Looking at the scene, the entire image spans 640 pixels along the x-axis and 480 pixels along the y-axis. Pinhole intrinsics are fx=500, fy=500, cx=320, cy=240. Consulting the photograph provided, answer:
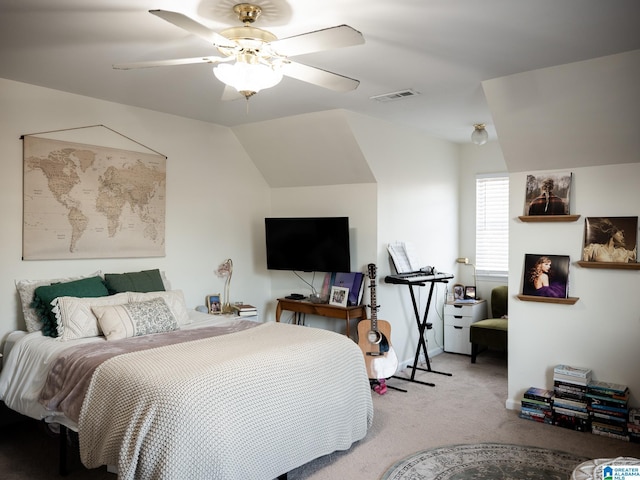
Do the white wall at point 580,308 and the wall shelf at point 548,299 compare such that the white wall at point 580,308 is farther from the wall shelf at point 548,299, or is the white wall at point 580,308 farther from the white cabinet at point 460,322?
the white cabinet at point 460,322

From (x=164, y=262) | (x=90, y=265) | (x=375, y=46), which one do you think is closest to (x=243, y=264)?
(x=164, y=262)

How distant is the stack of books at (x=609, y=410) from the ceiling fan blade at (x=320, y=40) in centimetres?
287

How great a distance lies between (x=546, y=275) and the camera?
376 centimetres

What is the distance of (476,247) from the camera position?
5.99 metres

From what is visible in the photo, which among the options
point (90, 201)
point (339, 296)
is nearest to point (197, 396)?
point (90, 201)

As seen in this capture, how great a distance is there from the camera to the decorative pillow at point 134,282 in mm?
3794

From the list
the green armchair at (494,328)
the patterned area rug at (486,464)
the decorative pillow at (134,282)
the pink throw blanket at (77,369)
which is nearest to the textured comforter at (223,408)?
the pink throw blanket at (77,369)

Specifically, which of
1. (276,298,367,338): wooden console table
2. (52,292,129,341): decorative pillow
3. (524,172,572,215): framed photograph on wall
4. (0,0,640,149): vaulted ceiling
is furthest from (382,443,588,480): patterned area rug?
(0,0,640,149): vaulted ceiling

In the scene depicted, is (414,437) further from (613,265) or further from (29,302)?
(29,302)

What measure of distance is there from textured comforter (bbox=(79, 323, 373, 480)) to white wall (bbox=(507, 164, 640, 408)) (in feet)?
4.99

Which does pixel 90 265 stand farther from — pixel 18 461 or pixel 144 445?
pixel 144 445

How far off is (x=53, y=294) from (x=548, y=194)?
3.61m

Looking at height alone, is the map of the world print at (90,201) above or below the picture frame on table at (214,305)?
above

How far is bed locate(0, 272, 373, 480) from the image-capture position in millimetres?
2246
